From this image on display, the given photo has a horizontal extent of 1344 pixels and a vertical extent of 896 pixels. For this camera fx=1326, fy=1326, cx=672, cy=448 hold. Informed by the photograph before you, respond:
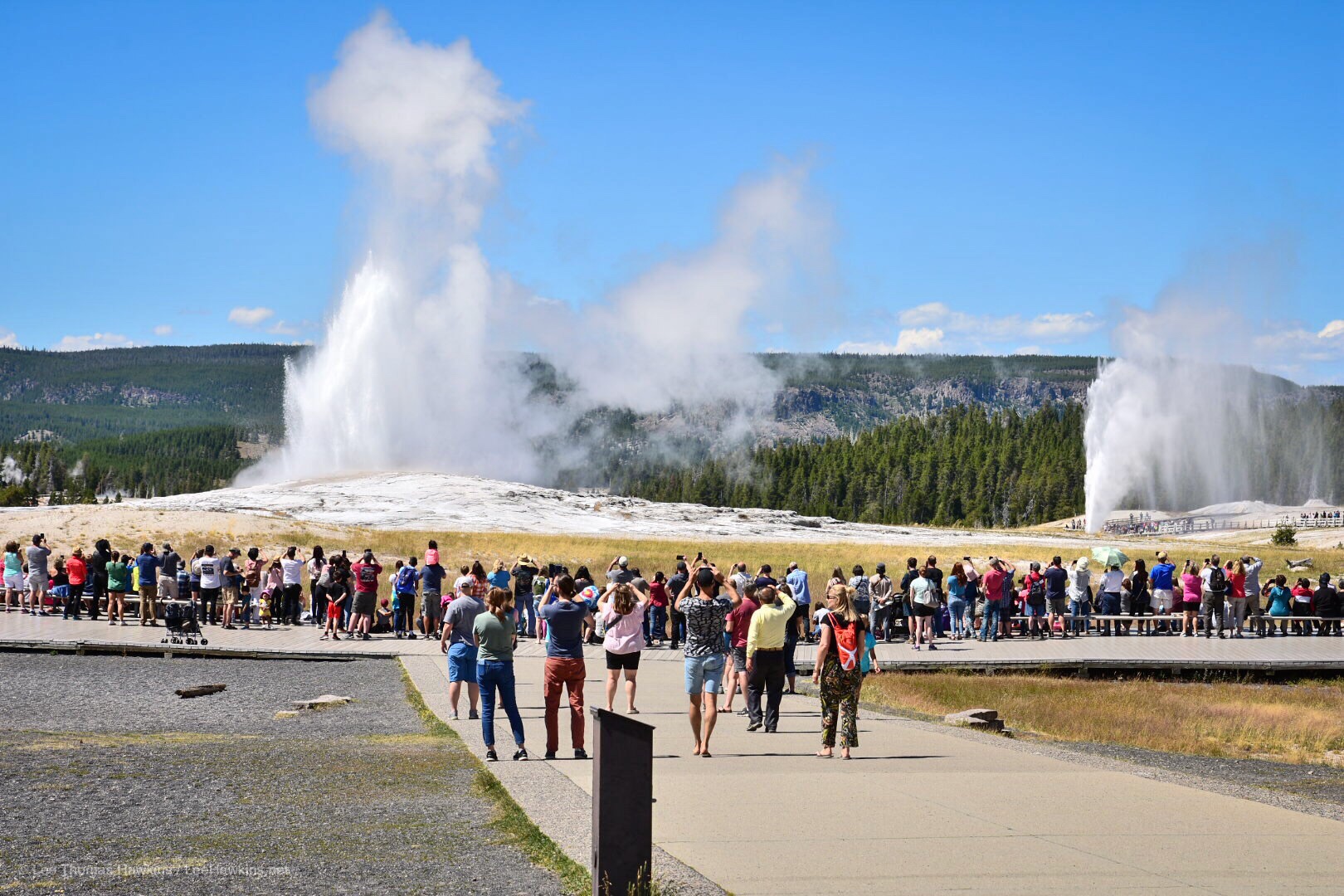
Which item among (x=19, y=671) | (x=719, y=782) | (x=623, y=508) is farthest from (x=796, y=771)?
(x=623, y=508)

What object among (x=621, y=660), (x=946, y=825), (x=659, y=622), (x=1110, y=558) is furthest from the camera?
(x=1110, y=558)

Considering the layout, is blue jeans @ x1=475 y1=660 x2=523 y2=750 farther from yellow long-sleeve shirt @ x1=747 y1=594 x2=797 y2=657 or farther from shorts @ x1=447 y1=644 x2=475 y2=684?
yellow long-sleeve shirt @ x1=747 y1=594 x2=797 y2=657

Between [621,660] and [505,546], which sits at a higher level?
[505,546]

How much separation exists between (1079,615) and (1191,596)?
8.37 ft

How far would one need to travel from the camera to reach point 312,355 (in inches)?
4001

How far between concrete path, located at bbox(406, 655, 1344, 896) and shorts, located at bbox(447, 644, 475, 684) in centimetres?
110

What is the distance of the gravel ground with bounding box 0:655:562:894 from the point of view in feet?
26.0

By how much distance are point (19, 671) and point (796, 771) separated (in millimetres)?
14147

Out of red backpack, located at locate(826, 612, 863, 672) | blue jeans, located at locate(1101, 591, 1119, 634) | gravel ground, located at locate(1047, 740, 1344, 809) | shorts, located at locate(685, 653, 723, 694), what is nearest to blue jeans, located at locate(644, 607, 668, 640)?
blue jeans, located at locate(1101, 591, 1119, 634)

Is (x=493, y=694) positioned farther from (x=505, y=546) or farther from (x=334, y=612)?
(x=505, y=546)

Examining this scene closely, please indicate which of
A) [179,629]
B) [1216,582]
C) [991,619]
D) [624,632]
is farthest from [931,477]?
[624,632]

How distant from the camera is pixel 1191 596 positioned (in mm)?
29953

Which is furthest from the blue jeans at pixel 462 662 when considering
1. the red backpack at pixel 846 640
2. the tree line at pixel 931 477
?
the tree line at pixel 931 477

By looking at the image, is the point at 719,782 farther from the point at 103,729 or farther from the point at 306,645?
the point at 306,645
